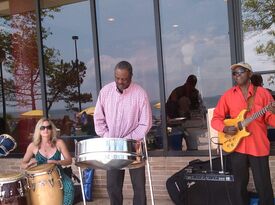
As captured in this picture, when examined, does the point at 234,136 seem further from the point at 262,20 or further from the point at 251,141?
the point at 262,20

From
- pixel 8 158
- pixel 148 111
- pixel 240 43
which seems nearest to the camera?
pixel 148 111

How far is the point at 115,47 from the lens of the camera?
333 inches

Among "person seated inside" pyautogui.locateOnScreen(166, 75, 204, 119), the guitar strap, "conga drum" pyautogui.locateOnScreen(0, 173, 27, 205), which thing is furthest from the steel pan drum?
"person seated inside" pyautogui.locateOnScreen(166, 75, 204, 119)

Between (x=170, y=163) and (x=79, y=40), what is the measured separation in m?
3.89

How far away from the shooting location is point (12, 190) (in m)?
3.97

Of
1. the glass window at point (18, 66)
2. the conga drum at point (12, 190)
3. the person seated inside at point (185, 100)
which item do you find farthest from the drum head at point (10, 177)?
the glass window at point (18, 66)

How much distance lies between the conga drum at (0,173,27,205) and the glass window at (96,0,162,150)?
3.81 meters

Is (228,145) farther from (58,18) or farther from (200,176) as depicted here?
(58,18)

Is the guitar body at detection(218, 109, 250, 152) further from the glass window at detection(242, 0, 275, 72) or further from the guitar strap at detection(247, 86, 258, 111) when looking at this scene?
the glass window at detection(242, 0, 275, 72)

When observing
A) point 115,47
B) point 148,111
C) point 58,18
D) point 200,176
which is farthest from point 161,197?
point 58,18

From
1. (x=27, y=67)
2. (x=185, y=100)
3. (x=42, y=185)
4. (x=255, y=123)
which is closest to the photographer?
(x=255, y=123)

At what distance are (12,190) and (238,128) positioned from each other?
1989 millimetres

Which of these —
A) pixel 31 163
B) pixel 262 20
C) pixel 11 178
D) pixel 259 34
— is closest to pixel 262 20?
pixel 262 20

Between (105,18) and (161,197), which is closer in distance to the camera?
(161,197)
